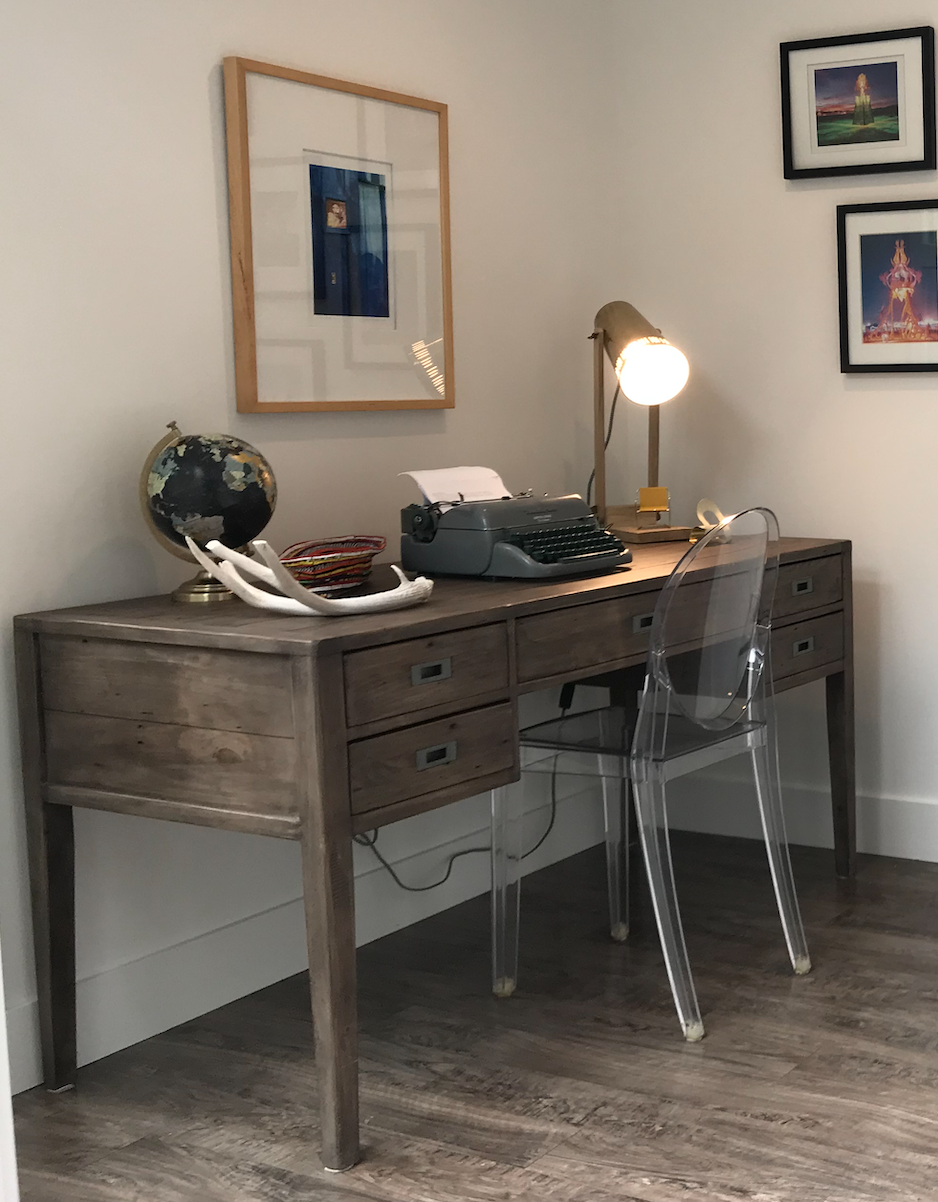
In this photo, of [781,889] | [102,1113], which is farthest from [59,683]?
[781,889]

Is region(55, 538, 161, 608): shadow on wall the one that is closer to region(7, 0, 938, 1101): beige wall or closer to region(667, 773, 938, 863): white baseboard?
region(7, 0, 938, 1101): beige wall

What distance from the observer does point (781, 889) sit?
8.80 ft

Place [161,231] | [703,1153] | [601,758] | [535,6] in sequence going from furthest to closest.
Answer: [535,6], [601,758], [161,231], [703,1153]

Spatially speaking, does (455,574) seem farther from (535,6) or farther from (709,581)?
(535,6)

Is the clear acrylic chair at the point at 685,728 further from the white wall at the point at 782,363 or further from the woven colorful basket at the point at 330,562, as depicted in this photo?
the white wall at the point at 782,363

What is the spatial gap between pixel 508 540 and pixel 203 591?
0.55 m

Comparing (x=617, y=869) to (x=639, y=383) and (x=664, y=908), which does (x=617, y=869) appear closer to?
(x=664, y=908)

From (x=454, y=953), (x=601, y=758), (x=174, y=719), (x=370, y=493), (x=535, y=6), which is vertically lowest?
(x=454, y=953)

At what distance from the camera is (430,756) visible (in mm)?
2098

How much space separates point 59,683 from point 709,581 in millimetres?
1085

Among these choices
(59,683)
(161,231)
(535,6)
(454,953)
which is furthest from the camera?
(535,6)

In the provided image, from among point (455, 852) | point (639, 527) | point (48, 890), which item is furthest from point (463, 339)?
point (48, 890)

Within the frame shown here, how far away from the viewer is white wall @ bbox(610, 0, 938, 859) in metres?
3.33

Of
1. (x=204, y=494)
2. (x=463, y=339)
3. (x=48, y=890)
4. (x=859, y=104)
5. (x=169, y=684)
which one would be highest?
(x=859, y=104)
